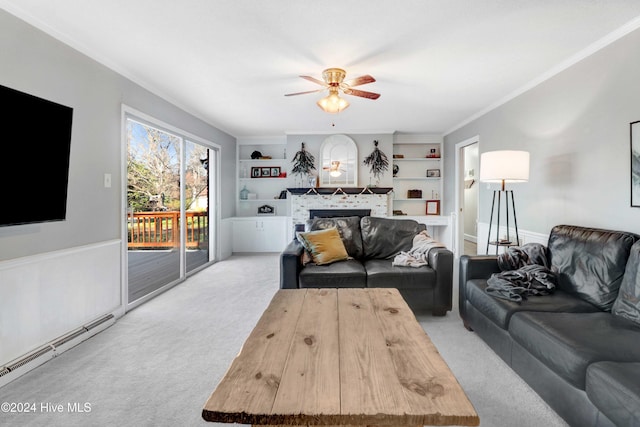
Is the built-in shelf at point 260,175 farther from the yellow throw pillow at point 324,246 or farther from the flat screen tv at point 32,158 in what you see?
the flat screen tv at point 32,158

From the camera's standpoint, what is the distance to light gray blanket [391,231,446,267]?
305cm

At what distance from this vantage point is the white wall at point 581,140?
2334 millimetres

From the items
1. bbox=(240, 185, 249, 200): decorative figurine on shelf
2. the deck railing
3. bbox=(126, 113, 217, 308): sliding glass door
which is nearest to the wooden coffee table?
bbox=(126, 113, 217, 308): sliding glass door

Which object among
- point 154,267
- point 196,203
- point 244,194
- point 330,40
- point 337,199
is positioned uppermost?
point 330,40

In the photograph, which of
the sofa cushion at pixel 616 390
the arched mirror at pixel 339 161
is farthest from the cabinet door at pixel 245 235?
the sofa cushion at pixel 616 390

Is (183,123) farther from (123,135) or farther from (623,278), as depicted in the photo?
(623,278)

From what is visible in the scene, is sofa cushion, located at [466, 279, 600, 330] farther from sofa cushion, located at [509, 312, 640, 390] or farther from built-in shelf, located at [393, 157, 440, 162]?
A: built-in shelf, located at [393, 157, 440, 162]

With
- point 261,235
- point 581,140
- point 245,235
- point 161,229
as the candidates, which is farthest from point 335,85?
point 245,235

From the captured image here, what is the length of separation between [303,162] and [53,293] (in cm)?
441

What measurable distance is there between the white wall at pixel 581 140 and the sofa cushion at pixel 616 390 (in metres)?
1.56

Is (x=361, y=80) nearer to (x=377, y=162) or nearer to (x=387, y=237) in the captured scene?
(x=387, y=237)

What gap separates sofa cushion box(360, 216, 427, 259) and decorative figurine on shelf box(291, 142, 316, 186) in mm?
2690

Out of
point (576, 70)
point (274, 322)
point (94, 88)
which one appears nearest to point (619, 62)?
point (576, 70)

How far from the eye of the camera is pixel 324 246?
329cm
